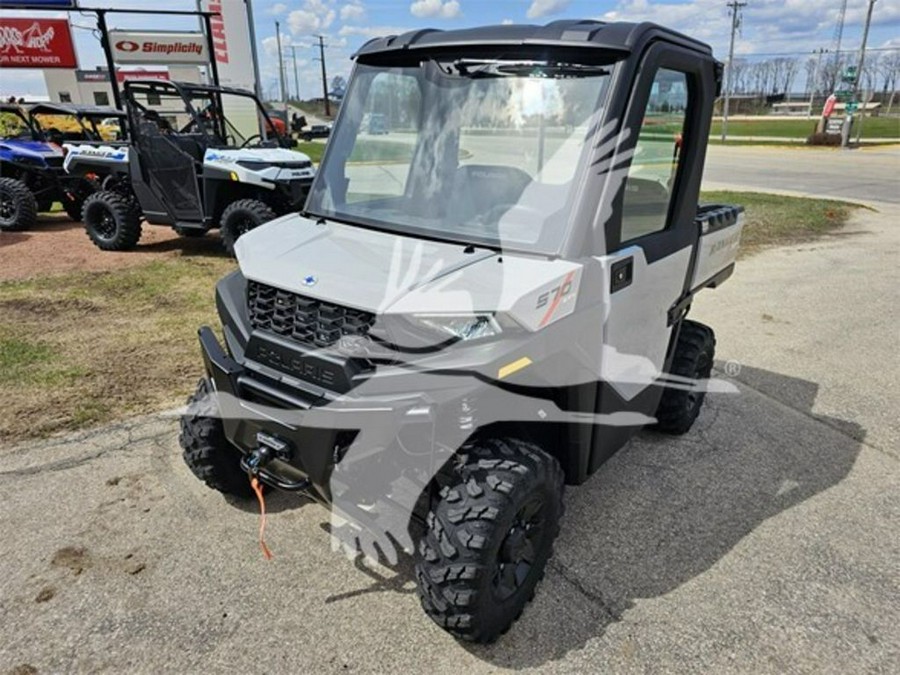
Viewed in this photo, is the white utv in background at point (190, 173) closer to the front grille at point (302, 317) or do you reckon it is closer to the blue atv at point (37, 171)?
the blue atv at point (37, 171)

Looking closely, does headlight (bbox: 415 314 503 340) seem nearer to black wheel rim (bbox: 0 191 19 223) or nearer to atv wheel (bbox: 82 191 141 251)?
atv wheel (bbox: 82 191 141 251)

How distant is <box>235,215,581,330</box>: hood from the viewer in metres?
2.15

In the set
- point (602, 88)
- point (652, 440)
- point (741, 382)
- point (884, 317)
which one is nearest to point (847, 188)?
point (884, 317)

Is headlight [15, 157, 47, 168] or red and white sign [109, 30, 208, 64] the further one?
red and white sign [109, 30, 208, 64]

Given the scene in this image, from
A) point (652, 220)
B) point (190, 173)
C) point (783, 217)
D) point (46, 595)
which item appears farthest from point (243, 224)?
point (783, 217)

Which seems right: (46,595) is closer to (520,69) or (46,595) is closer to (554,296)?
(554,296)

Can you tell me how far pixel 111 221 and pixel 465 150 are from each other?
8.12m

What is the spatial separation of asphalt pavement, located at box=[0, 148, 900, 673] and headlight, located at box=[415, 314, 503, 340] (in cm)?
119

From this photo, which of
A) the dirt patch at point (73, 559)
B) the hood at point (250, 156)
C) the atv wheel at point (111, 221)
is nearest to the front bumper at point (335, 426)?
the dirt patch at point (73, 559)

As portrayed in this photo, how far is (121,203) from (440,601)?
8605mm

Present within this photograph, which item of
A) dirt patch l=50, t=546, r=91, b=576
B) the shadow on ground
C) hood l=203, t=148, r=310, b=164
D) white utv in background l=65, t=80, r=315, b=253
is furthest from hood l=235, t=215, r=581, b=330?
hood l=203, t=148, r=310, b=164

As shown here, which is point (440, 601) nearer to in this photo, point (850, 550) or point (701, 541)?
point (701, 541)

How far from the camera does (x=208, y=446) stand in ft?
9.78

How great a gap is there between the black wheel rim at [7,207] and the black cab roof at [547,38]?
10.2 m
